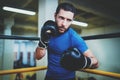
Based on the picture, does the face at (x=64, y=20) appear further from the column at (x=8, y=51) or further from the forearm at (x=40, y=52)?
the column at (x=8, y=51)

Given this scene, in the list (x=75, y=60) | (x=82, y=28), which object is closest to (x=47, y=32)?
(x=75, y=60)

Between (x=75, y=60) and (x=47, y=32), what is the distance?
648 millimetres

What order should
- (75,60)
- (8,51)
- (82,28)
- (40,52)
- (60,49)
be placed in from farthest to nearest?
(82,28), (8,51), (40,52), (60,49), (75,60)

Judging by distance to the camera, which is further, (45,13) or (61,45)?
(45,13)

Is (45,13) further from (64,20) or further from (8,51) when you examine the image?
(8,51)

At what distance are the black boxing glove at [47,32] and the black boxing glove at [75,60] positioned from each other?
413 mm

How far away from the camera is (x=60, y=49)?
8.34 feet

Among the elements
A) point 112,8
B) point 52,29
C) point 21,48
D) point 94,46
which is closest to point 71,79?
point 52,29

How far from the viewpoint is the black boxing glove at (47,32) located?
2602mm

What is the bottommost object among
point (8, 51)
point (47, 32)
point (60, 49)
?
point (8, 51)

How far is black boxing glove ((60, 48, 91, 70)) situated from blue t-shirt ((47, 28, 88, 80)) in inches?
6.1

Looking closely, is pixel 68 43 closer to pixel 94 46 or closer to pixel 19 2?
pixel 19 2

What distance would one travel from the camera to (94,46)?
8.62 meters

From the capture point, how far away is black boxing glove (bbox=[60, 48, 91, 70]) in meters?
2.24
